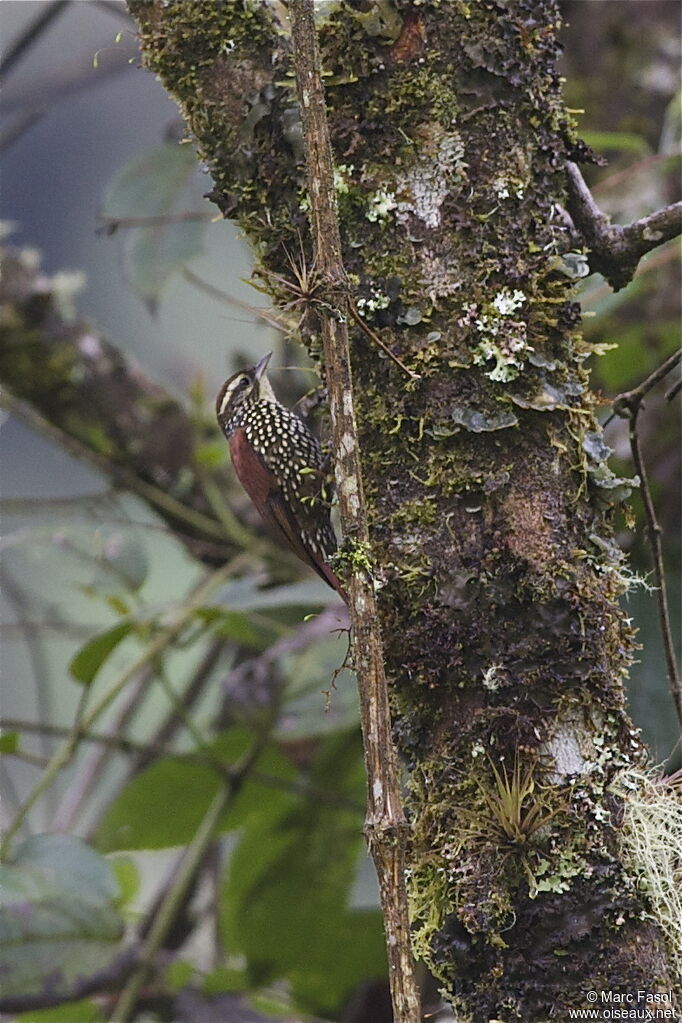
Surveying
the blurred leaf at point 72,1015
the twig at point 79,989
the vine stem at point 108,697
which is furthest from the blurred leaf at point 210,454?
the blurred leaf at point 72,1015

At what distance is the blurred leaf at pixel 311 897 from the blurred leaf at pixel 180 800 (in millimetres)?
117

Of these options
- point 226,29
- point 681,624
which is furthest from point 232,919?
point 226,29

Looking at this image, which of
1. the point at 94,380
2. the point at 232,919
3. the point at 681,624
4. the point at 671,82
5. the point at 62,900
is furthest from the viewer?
the point at 671,82

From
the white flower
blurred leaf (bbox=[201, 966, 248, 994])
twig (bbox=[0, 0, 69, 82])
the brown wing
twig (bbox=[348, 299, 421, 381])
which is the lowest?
blurred leaf (bbox=[201, 966, 248, 994])

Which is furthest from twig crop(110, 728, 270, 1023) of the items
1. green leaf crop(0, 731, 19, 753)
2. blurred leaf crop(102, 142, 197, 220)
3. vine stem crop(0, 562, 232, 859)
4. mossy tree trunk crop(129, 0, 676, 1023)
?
blurred leaf crop(102, 142, 197, 220)

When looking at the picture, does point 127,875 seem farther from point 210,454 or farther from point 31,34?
point 31,34

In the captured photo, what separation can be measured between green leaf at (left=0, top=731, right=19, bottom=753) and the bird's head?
1.17 m

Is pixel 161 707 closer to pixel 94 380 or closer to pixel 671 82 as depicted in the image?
pixel 94 380

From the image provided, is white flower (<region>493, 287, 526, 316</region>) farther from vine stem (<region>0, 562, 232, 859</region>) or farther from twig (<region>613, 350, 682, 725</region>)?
vine stem (<region>0, 562, 232, 859</region>)

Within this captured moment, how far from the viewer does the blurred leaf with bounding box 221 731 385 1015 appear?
2824 millimetres

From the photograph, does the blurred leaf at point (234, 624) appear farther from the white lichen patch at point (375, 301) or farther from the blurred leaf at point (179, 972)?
the white lichen patch at point (375, 301)

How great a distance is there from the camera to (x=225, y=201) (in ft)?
5.68

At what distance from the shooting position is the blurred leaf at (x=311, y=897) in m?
2.82

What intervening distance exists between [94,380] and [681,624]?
2.04 meters
